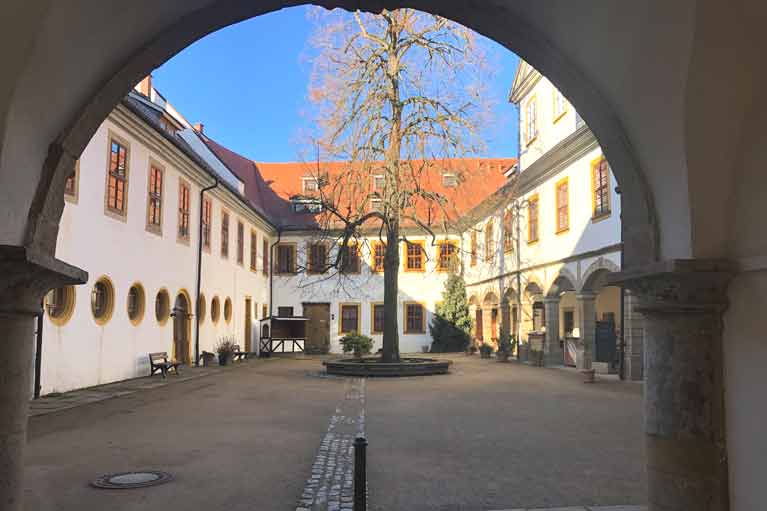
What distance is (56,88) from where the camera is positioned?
3.87 m

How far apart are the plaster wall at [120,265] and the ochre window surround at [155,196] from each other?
0.77 ft

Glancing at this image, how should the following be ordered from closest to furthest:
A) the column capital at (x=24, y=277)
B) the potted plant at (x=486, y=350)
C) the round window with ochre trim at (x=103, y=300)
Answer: the column capital at (x=24, y=277) < the round window with ochre trim at (x=103, y=300) < the potted plant at (x=486, y=350)

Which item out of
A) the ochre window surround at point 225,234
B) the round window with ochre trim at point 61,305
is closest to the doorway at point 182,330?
the ochre window surround at point 225,234

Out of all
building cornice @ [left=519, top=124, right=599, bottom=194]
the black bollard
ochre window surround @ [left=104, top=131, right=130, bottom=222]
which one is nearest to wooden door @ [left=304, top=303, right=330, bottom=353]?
building cornice @ [left=519, top=124, right=599, bottom=194]

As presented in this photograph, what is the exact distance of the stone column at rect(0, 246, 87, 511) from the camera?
11.8 ft

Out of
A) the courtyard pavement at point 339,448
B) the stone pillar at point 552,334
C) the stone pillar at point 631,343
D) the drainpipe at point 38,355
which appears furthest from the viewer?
the stone pillar at point 552,334

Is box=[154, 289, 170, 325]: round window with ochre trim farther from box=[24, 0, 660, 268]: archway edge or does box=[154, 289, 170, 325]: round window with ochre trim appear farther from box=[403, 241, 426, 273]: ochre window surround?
box=[403, 241, 426, 273]: ochre window surround


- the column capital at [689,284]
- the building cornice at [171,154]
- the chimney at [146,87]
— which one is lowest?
the column capital at [689,284]

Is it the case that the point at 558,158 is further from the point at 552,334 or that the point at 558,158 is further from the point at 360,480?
the point at 360,480

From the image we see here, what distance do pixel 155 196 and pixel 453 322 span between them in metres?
18.8

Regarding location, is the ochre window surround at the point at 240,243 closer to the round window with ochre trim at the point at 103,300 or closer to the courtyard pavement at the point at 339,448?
the round window with ochre trim at the point at 103,300

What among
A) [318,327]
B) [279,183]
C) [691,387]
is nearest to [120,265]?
[691,387]

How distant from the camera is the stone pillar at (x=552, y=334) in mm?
22766

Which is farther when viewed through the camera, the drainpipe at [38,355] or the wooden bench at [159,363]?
the wooden bench at [159,363]
